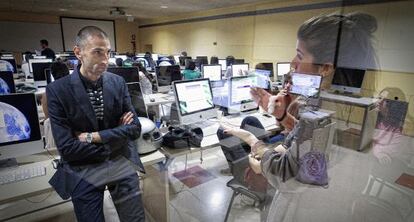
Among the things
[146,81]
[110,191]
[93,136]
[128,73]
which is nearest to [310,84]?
[93,136]

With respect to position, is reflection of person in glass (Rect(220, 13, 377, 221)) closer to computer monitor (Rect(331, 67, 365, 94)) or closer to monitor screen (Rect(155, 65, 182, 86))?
computer monitor (Rect(331, 67, 365, 94))

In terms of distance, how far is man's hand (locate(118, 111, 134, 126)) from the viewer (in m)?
1.57

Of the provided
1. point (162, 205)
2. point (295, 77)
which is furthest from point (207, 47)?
point (295, 77)

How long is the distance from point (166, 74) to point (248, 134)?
330cm

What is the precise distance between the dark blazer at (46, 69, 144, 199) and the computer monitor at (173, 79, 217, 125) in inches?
27.6

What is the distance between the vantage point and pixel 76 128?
4.72 feet

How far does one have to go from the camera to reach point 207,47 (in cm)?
845

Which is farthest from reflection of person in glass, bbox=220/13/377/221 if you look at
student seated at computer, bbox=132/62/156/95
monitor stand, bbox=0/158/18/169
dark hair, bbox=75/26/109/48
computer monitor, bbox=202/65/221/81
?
computer monitor, bbox=202/65/221/81

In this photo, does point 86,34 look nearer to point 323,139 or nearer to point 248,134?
point 248,134

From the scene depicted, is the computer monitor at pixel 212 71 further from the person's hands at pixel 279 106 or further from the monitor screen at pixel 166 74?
the person's hands at pixel 279 106

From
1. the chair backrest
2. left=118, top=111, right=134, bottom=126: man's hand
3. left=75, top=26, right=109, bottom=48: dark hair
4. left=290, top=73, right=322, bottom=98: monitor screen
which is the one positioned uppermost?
left=75, top=26, right=109, bottom=48: dark hair

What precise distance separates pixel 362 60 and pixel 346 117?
0.14 meters

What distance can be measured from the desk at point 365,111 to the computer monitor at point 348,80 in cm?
2

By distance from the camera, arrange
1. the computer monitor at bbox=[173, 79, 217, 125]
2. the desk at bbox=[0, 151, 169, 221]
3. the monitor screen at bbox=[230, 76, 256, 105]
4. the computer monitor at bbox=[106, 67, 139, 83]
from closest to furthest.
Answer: the desk at bbox=[0, 151, 169, 221] < the computer monitor at bbox=[173, 79, 217, 125] < the monitor screen at bbox=[230, 76, 256, 105] < the computer monitor at bbox=[106, 67, 139, 83]
